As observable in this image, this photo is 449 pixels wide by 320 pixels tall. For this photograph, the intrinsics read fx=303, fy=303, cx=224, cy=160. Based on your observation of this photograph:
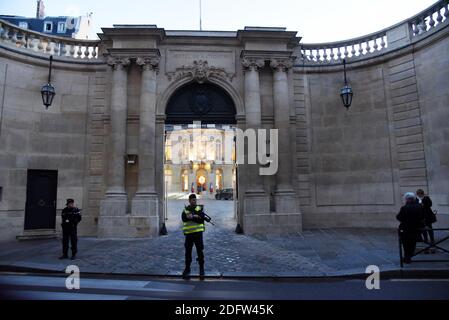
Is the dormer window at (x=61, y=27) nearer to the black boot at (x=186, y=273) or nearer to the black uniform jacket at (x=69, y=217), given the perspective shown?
the black uniform jacket at (x=69, y=217)

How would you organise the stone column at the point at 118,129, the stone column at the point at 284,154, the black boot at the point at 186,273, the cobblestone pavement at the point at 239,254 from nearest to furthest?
the black boot at the point at 186,273 < the cobblestone pavement at the point at 239,254 < the stone column at the point at 118,129 < the stone column at the point at 284,154

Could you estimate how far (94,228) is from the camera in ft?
38.3

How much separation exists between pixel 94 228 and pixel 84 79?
19.8 feet

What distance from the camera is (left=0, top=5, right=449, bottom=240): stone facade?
1096cm

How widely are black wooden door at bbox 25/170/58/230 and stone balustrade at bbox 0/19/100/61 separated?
4.81 m

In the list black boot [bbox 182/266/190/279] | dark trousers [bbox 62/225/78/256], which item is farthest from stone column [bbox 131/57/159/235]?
black boot [bbox 182/266/190/279]

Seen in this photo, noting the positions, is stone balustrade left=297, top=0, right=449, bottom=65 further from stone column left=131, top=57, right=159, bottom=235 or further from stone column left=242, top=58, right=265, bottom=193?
stone column left=131, top=57, right=159, bottom=235

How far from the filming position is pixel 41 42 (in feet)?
39.3

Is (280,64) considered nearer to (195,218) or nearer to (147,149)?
(147,149)

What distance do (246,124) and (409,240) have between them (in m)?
7.02

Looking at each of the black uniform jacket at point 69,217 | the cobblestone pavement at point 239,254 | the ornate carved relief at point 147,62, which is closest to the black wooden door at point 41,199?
the cobblestone pavement at point 239,254

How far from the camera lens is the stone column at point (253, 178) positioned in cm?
1128

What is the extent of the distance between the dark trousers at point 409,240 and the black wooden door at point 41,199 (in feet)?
37.7
